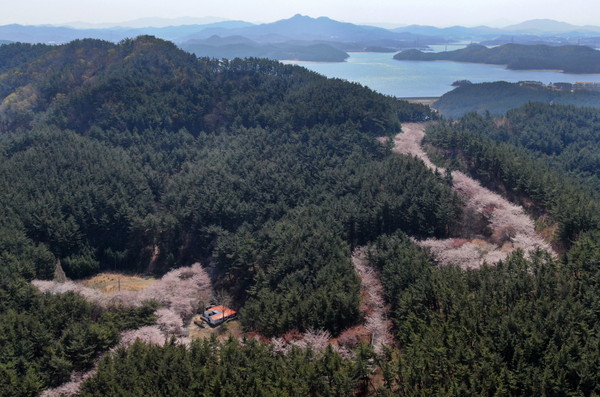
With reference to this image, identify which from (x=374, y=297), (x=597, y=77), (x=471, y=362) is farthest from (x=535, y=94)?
(x=471, y=362)

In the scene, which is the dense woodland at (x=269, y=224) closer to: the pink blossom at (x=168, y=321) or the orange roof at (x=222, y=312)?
the pink blossom at (x=168, y=321)

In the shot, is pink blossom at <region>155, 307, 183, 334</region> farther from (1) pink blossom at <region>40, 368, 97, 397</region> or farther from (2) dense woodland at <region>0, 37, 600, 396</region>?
(1) pink blossom at <region>40, 368, 97, 397</region>

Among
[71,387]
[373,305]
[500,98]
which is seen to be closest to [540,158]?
[373,305]

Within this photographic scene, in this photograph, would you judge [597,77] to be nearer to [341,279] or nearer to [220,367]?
[341,279]

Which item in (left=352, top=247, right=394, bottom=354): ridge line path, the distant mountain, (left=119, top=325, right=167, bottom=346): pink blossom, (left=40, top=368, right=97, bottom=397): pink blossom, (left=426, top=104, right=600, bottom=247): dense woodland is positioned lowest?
(left=119, top=325, right=167, bottom=346): pink blossom

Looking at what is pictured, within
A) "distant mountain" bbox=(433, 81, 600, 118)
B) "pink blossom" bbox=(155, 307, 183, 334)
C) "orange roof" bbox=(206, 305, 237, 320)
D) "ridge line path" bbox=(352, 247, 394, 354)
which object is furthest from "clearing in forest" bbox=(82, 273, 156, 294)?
"distant mountain" bbox=(433, 81, 600, 118)

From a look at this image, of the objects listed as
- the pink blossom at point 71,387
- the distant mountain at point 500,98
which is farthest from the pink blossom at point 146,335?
the distant mountain at point 500,98

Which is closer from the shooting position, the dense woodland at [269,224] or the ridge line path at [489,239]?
the dense woodland at [269,224]
